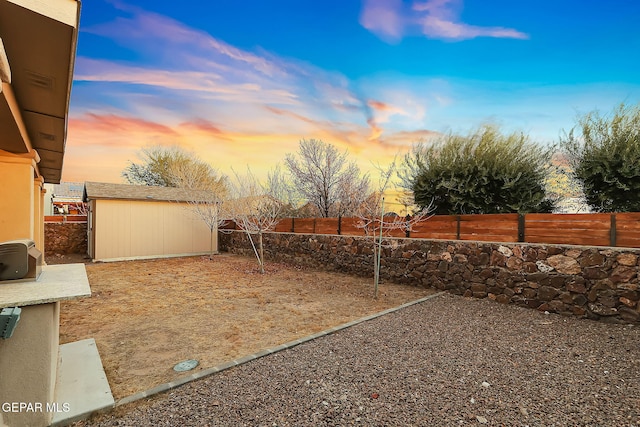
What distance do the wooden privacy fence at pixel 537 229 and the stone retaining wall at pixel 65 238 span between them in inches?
548

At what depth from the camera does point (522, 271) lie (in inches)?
205

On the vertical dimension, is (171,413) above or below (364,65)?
below

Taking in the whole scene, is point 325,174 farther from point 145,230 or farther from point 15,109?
point 15,109

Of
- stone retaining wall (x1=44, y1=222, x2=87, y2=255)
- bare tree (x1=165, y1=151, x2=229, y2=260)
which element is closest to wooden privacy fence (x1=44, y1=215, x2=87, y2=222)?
stone retaining wall (x1=44, y1=222, x2=87, y2=255)

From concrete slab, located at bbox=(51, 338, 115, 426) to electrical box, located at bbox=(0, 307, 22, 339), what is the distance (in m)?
0.84

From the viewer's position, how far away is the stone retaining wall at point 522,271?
4.32m

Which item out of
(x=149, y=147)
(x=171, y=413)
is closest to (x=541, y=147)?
(x=171, y=413)

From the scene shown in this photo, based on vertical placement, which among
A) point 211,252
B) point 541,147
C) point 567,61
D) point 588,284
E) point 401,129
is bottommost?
point 211,252

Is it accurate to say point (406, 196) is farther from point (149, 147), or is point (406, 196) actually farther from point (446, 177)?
point (149, 147)

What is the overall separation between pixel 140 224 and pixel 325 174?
783cm

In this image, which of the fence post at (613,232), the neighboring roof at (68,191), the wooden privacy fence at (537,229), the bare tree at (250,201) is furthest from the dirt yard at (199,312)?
the neighboring roof at (68,191)

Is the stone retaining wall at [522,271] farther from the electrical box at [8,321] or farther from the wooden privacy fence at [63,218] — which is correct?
the wooden privacy fence at [63,218]

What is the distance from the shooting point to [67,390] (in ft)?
7.91

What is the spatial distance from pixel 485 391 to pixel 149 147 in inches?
966
